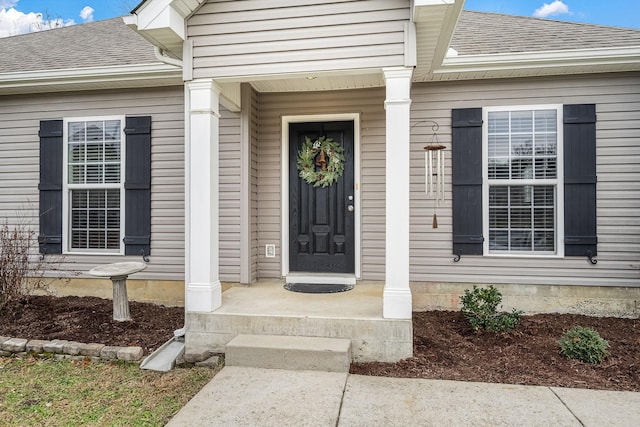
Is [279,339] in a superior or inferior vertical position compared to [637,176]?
inferior

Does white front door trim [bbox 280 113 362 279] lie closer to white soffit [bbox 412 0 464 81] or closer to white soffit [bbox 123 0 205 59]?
white soffit [bbox 412 0 464 81]

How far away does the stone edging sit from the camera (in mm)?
3334

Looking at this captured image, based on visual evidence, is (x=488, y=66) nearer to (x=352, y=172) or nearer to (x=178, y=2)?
(x=352, y=172)

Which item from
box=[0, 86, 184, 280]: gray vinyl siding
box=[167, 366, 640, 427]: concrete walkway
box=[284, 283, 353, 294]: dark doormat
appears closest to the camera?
box=[167, 366, 640, 427]: concrete walkway

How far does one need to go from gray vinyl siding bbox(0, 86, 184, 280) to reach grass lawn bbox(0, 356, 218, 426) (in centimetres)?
177

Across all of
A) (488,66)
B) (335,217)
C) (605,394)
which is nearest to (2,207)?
(335,217)

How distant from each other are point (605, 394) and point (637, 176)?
2762mm

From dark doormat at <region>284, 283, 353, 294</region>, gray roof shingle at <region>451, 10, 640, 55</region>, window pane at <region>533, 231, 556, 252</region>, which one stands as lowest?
dark doormat at <region>284, 283, 353, 294</region>

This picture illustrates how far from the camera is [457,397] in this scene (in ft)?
8.39

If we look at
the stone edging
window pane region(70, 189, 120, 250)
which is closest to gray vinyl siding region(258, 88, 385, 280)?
the stone edging

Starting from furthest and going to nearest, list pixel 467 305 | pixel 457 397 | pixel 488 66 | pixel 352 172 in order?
pixel 352 172
pixel 488 66
pixel 467 305
pixel 457 397

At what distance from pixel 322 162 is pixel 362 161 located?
18.9 inches

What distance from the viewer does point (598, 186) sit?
14.0ft

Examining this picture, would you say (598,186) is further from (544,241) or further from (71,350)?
(71,350)
